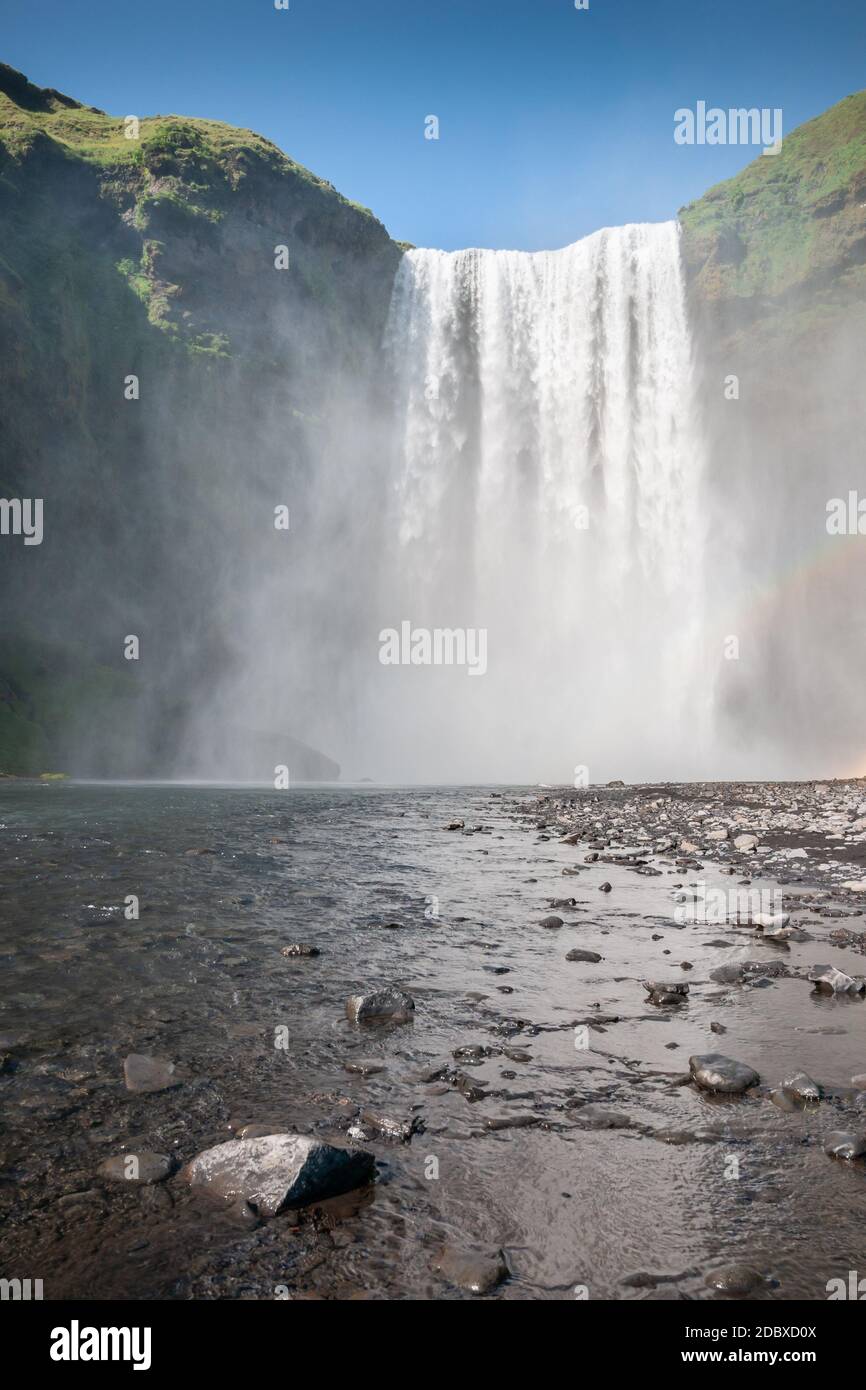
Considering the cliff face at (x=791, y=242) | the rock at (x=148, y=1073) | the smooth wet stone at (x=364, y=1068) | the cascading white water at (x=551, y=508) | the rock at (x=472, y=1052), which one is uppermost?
the cliff face at (x=791, y=242)

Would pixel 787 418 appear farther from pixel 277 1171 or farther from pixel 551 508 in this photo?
pixel 277 1171

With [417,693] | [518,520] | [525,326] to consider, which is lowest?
[417,693]

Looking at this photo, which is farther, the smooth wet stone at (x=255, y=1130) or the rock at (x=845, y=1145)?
the smooth wet stone at (x=255, y=1130)

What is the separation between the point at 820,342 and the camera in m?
49.8

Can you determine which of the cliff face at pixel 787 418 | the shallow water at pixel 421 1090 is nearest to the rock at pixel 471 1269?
the shallow water at pixel 421 1090

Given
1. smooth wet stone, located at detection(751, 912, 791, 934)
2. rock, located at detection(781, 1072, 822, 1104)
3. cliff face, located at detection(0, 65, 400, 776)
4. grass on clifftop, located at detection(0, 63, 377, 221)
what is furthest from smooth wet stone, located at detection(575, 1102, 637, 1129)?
grass on clifftop, located at detection(0, 63, 377, 221)

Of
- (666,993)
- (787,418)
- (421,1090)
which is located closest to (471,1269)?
(421,1090)

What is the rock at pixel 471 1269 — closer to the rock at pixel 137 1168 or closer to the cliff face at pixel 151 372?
the rock at pixel 137 1168

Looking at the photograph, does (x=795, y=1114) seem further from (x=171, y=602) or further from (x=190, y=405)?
(x=190, y=405)

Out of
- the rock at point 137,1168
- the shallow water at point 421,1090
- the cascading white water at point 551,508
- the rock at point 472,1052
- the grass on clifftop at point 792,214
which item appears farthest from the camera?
the grass on clifftop at point 792,214

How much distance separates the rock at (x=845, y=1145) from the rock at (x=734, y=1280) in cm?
118

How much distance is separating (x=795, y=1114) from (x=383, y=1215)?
244cm

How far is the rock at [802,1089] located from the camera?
4449mm
